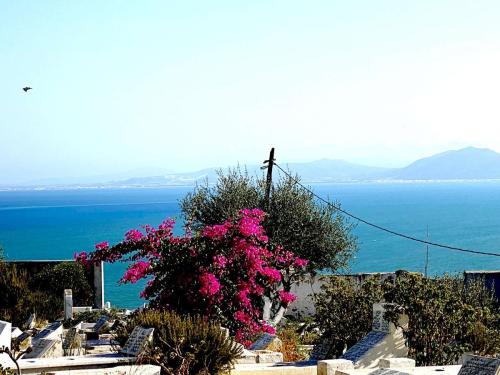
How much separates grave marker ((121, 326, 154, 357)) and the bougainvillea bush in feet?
9.69

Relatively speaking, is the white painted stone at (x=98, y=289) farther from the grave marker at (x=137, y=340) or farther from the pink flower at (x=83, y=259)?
the grave marker at (x=137, y=340)

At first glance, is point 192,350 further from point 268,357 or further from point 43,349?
point 43,349

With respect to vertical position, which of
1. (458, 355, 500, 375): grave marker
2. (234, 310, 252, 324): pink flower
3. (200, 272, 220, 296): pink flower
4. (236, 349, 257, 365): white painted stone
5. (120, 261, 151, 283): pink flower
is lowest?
(236, 349, 257, 365): white painted stone

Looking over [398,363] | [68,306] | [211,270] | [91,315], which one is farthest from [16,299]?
[398,363]

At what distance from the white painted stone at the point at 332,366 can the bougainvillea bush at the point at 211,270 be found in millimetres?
4151

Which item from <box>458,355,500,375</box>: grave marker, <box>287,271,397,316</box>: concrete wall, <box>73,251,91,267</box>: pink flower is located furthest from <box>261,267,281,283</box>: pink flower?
<box>287,271,397,316</box>: concrete wall

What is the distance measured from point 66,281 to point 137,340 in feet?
54.6

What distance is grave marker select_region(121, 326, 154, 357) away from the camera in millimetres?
14070

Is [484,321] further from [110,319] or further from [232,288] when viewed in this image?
[110,319]

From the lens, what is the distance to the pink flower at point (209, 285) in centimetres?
1731

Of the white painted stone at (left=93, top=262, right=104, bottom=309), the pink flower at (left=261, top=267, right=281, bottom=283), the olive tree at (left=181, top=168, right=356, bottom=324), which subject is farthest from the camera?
the white painted stone at (left=93, top=262, right=104, bottom=309)

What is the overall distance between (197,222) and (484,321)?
1339 centimetres

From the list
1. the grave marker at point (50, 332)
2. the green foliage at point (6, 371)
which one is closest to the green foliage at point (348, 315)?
the grave marker at point (50, 332)

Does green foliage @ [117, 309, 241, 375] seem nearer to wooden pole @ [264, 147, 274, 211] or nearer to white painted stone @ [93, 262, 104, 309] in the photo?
wooden pole @ [264, 147, 274, 211]
